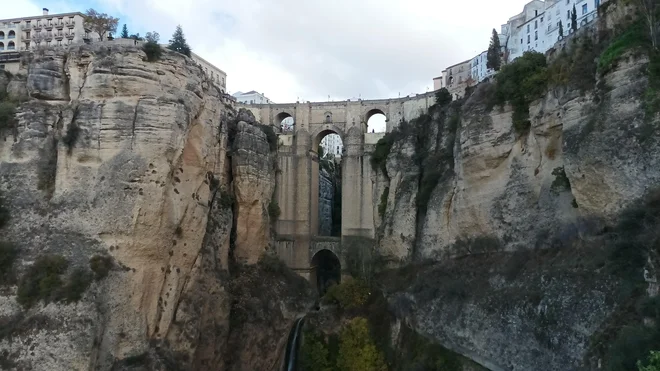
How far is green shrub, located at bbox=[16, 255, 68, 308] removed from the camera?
22547mm

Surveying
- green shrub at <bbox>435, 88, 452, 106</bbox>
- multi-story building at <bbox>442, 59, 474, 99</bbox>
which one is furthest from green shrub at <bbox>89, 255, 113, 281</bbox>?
multi-story building at <bbox>442, 59, 474, 99</bbox>

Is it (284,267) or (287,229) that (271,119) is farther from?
(284,267)

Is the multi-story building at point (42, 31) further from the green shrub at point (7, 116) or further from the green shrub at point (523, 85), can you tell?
the green shrub at point (523, 85)

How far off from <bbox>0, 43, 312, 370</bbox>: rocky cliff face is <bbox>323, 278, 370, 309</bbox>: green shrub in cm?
780

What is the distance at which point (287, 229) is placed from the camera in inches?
1706

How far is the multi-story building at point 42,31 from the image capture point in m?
53.4

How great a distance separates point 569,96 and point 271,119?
30696mm

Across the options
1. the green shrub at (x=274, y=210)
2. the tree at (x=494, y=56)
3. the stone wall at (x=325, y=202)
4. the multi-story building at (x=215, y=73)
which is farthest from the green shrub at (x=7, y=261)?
the multi-story building at (x=215, y=73)

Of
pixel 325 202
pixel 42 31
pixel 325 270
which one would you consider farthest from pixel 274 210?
pixel 42 31

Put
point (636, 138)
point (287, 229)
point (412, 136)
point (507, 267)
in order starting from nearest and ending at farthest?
1. point (636, 138)
2. point (507, 267)
3. point (412, 136)
4. point (287, 229)

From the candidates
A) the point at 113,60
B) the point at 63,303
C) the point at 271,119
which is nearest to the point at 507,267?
the point at 63,303

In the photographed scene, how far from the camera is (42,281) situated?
22797 millimetres

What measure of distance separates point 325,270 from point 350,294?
1137 centimetres

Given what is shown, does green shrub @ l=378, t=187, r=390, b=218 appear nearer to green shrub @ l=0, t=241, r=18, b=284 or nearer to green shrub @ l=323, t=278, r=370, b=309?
green shrub @ l=323, t=278, r=370, b=309
